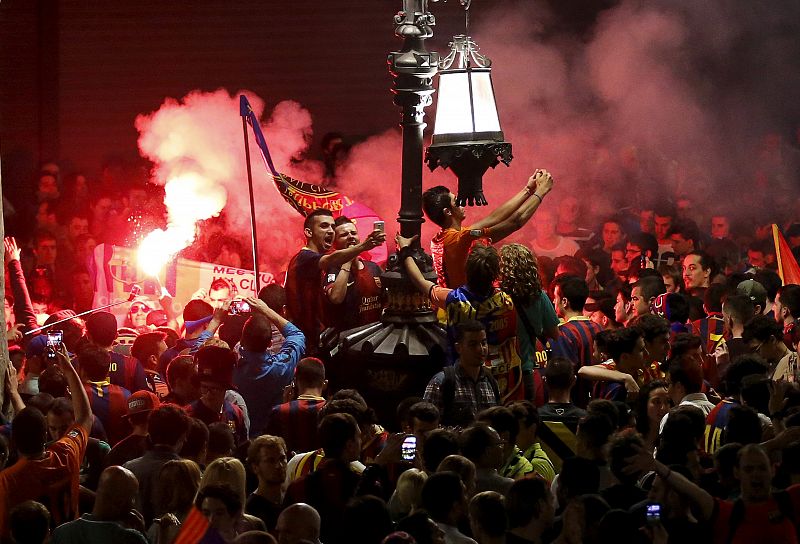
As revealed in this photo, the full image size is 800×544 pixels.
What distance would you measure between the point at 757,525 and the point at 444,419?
6.70 feet

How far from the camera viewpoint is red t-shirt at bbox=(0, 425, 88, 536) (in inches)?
229

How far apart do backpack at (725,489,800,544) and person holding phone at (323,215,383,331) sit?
4.08 m

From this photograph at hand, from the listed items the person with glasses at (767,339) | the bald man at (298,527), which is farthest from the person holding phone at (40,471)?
the person with glasses at (767,339)

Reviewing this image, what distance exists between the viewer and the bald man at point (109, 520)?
5223 mm

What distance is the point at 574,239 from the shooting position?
14.0m

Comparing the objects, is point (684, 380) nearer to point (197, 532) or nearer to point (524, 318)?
point (524, 318)

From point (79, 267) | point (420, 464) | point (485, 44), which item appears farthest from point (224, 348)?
point (485, 44)

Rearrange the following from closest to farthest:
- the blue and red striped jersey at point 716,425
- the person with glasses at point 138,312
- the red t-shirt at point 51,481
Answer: the red t-shirt at point 51,481 → the blue and red striped jersey at point 716,425 → the person with glasses at point 138,312

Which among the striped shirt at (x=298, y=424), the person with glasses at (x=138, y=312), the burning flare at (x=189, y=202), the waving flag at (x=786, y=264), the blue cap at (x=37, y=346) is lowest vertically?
the striped shirt at (x=298, y=424)

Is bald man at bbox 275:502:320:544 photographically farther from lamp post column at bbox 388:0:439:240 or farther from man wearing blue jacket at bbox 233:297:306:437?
lamp post column at bbox 388:0:439:240

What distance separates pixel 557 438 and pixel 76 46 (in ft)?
Answer: 35.2

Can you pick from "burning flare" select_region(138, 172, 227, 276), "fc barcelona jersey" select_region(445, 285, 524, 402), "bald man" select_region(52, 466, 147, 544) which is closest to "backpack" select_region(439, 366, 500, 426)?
"fc barcelona jersey" select_region(445, 285, 524, 402)

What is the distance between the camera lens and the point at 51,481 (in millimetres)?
5902

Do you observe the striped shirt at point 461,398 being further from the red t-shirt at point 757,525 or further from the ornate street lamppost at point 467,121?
the red t-shirt at point 757,525
